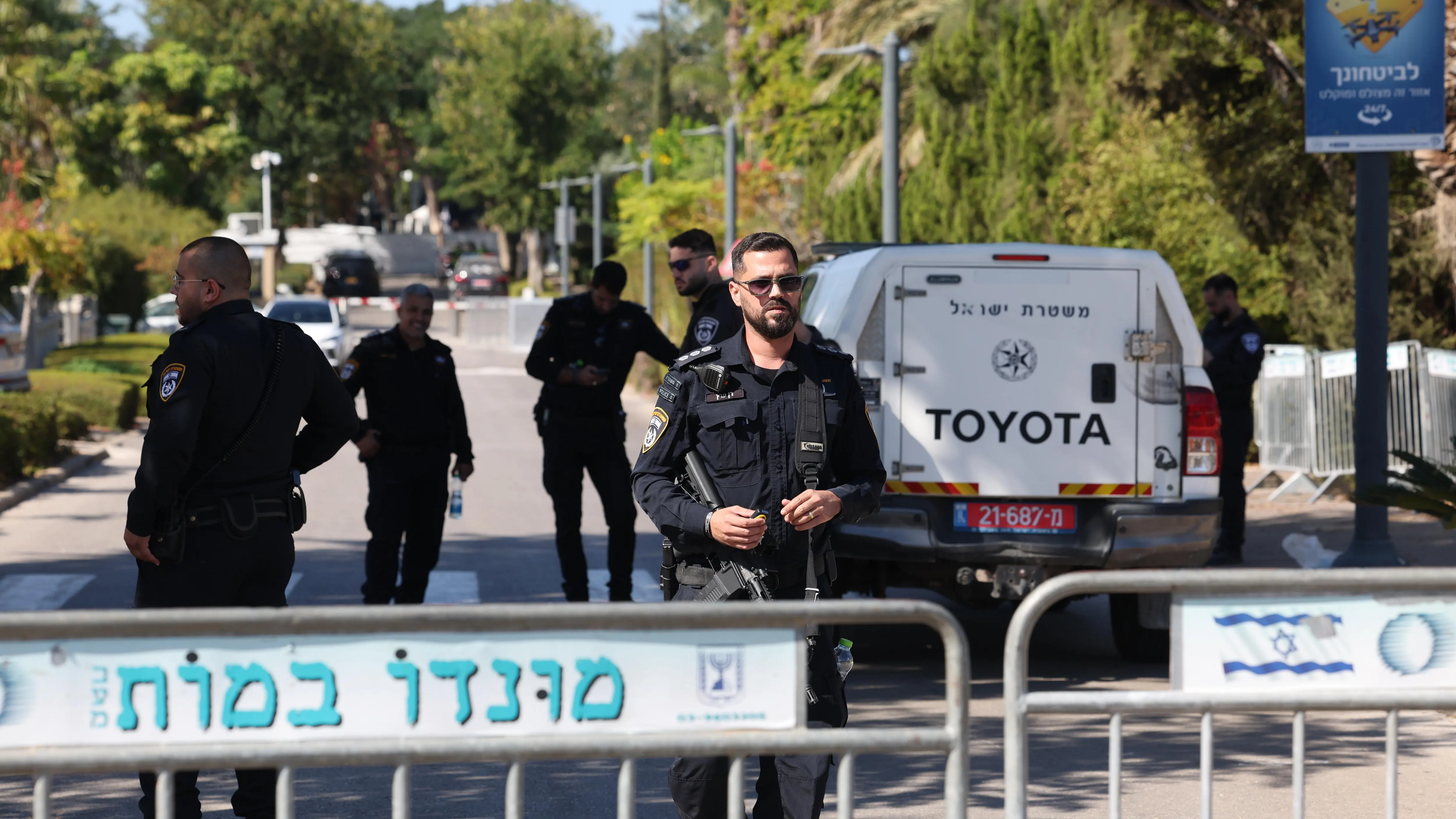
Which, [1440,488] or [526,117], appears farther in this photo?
[526,117]

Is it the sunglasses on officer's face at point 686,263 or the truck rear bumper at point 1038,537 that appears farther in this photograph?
the sunglasses on officer's face at point 686,263

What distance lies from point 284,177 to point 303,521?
7945cm

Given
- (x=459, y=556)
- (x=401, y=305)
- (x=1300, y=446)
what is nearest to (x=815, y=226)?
(x=1300, y=446)

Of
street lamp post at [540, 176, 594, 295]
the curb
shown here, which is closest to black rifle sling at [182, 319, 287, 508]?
the curb

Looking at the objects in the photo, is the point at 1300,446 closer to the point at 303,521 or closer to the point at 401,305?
the point at 401,305

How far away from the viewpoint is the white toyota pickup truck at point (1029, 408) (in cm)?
835

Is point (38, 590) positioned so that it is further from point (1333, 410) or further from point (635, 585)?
point (1333, 410)

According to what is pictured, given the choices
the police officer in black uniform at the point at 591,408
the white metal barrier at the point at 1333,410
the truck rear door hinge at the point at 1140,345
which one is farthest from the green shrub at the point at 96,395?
the truck rear door hinge at the point at 1140,345

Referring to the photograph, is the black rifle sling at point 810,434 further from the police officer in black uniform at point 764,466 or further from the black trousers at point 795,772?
the black trousers at point 795,772

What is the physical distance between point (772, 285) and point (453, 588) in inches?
271

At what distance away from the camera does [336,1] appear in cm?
8088

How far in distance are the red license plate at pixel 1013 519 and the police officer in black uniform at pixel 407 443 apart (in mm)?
2625

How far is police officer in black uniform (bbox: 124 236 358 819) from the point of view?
17.1ft

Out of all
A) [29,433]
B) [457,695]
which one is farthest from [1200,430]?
[29,433]
